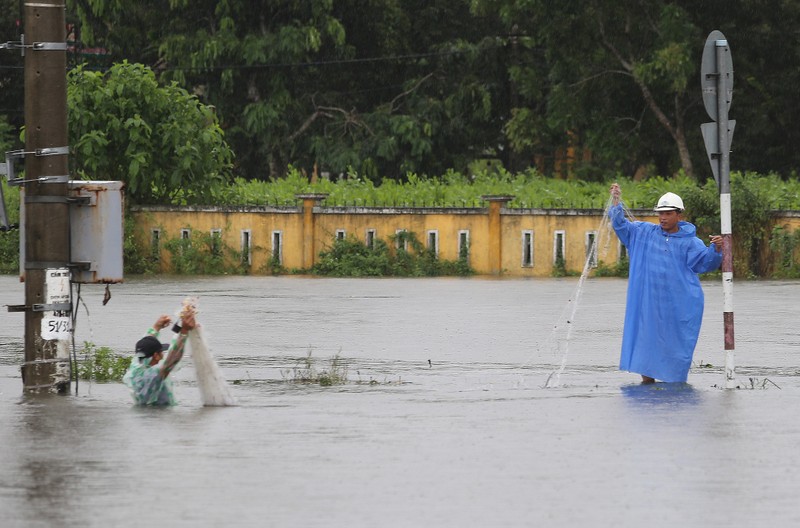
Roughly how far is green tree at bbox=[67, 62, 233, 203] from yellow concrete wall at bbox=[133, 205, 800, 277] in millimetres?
873

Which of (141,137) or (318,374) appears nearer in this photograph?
(318,374)

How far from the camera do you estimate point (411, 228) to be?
3372cm

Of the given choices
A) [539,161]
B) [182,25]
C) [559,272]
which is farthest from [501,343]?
[539,161]

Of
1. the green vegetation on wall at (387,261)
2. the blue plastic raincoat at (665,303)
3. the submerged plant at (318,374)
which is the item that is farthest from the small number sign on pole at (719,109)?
the green vegetation on wall at (387,261)

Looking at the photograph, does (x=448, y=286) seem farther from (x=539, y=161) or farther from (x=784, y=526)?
(x=539, y=161)

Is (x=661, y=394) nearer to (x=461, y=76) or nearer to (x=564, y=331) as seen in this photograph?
(x=564, y=331)

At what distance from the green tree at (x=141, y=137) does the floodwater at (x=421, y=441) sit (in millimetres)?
15679

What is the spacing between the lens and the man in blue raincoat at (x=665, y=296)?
13.2 meters

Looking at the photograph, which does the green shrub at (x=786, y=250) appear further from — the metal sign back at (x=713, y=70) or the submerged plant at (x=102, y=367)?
the submerged plant at (x=102, y=367)

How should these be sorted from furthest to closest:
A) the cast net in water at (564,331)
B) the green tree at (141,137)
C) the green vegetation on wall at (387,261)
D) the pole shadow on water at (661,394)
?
the green tree at (141,137)
the green vegetation on wall at (387,261)
the cast net in water at (564,331)
the pole shadow on water at (661,394)

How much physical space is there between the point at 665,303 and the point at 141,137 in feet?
72.9

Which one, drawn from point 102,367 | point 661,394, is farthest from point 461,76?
point 661,394

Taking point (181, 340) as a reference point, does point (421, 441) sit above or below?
below

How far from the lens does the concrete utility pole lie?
1211 cm
